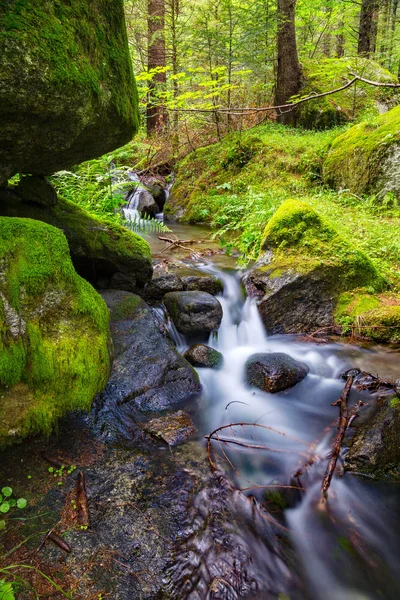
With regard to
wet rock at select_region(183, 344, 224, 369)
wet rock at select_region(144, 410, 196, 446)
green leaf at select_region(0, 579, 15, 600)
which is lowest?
wet rock at select_region(183, 344, 224, 369)

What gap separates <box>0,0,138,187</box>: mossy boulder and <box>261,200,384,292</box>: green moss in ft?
10.5

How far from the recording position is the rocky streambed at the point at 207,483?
2.19m

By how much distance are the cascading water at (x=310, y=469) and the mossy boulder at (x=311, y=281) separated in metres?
0.39

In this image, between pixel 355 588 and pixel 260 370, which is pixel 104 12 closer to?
pixel 260 370

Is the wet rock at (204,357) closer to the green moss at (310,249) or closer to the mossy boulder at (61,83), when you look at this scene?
the green moss at (310,249)

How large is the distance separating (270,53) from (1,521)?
1421 cm

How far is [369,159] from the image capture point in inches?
311

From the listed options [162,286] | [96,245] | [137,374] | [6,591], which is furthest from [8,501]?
[162,286]

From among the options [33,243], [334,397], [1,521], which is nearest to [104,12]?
[33,243]

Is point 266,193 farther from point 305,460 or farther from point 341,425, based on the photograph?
point 305,460

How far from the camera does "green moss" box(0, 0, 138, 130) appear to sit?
2.16m

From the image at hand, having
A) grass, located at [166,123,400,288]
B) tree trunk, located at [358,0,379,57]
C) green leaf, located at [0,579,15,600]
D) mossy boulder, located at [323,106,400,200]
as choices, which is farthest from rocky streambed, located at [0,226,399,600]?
tree trunk, located at [358,0,379,57]

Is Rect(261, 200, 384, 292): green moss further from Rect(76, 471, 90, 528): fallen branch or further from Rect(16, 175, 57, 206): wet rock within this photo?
Rect(76, 471, 90, 528): fallen branch

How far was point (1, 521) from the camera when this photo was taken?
2.18 metres
